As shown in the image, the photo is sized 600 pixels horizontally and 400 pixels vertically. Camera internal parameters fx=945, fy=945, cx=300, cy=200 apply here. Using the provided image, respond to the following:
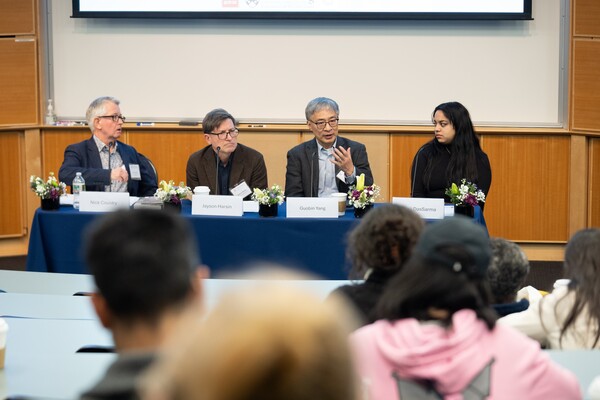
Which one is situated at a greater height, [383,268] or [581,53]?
[581,53]

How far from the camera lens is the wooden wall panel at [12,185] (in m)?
7.54

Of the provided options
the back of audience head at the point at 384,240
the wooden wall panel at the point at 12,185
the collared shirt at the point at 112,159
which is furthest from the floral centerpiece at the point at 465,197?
the wooden wall panel at the point at 12,185

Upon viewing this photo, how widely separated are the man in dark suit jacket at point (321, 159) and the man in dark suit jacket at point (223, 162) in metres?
0.21

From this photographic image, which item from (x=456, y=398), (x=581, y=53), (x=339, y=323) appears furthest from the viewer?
(x=581, y=53)

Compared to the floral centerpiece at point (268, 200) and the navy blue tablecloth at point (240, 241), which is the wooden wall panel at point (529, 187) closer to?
the navy blue tablecloth at point (240, 241)

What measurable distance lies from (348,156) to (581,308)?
9.52 ft

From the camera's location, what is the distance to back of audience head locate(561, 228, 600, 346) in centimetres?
281

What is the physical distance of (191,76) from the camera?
7742 millimetres

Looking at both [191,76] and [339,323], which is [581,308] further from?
[191,76]

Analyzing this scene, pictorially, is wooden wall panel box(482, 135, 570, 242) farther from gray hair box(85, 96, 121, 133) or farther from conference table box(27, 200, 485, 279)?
gray hair box(85, 96, 121, 133)

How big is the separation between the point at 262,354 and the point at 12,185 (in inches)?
279

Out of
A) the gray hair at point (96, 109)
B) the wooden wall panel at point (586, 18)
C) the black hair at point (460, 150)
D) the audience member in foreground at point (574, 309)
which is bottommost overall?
the audience member in foreground at point (574, 309)

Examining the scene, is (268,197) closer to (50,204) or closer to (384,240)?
(50,204)

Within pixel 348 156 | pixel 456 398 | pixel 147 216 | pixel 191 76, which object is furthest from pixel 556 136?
pixel 147 216
